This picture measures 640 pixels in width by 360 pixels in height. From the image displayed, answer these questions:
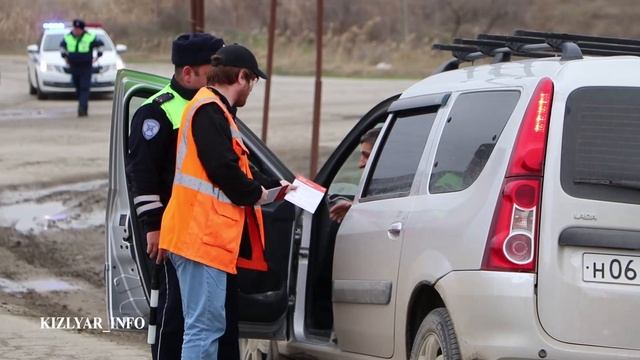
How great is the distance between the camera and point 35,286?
10062 mm

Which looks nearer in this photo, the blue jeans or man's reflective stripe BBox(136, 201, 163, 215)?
the blue jeans

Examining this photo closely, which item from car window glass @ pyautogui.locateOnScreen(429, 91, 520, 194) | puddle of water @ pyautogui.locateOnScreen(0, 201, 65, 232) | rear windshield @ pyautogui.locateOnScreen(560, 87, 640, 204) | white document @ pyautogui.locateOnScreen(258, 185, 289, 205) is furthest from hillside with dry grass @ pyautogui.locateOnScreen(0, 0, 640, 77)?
rear windshield @ pyautogui.locateOnScreen(560, 87, 640, 204)

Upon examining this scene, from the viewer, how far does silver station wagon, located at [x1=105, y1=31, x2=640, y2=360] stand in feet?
15.6

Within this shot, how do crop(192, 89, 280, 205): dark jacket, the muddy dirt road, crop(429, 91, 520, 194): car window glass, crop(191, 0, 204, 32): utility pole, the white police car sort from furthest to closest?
the white police car
crop(191, 0, 204, 32): utility pole
the muddy dirt road
crop(192, 89, 280, 205): dark jacket
crop(429, 91, 520, 194): car window glass

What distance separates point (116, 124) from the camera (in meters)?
6.50

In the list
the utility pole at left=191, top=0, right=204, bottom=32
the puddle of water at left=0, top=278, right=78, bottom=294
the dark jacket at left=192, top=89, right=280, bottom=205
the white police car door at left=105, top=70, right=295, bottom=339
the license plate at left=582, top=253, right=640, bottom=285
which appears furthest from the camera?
the utility pole at left=191, top=0, right=204, bottom=32

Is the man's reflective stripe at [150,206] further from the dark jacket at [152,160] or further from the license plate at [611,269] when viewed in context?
the license plate at [611,269]

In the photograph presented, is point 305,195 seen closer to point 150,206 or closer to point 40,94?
point 150,206

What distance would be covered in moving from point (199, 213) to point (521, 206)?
1.49 m

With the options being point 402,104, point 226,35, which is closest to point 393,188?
point 402,104

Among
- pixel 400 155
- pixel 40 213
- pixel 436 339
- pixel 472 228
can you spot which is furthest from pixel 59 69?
pixel 472 228

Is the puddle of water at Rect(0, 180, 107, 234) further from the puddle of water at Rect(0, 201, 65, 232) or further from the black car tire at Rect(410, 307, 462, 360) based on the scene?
the black car tire at Rect(410, 307, 462, 360)

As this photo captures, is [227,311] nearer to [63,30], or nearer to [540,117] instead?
[540,117]

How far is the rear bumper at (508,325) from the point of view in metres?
4.75
